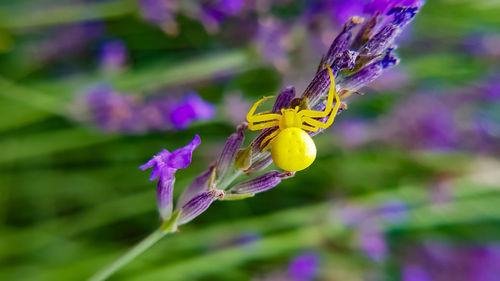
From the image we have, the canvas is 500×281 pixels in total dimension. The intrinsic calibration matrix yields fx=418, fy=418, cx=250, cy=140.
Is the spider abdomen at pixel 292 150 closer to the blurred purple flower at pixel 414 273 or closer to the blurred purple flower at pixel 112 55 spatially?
the blurred purple flower at pixel 112 55

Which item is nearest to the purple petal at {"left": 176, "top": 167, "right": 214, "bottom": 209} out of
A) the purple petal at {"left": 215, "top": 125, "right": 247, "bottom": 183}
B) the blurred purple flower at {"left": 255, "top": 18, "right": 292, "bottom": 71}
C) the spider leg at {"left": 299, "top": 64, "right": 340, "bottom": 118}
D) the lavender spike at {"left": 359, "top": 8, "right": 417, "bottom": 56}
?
the purple petal at {"left": 215, "top": 125, "right": 247, "bottom": 183}

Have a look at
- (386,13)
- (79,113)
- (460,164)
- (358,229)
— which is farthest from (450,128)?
(79,113)

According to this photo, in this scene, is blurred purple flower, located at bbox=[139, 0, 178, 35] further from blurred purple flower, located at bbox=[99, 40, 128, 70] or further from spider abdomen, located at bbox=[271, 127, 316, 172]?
spider abdomen, located at bbox=[271, 127, 316, 172]

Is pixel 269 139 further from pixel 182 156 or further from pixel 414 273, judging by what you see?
pixel 414 273

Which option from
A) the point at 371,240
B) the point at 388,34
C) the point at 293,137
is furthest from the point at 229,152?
the point at 371,240

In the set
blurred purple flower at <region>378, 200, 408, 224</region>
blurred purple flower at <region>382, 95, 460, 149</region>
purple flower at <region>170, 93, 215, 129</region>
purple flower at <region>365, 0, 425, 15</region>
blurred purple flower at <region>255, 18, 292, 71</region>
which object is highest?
blurred purple flower at <region>255, 18, 292, 71</region>

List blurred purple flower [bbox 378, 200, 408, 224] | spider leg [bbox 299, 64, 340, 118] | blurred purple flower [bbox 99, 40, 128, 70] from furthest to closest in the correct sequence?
blurred purple flower [bbox 378, 200, 408, 224] < blurred purple flower [bbox 99, 40, 128, 70] < spider leg [bbox 299, 64, 340, 118]

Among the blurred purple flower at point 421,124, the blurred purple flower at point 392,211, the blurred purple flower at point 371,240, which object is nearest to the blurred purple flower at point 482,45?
the blurred purple flower at point 421,124
